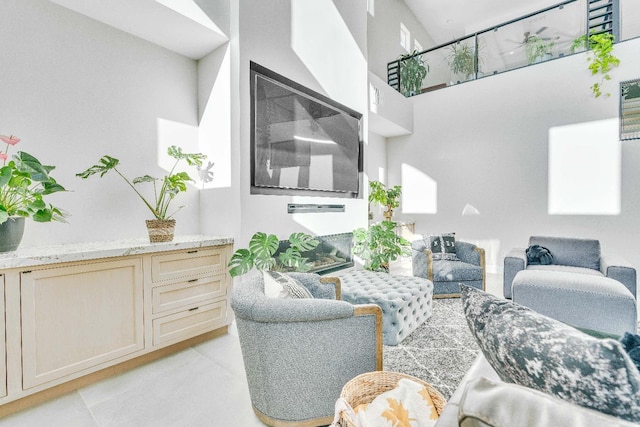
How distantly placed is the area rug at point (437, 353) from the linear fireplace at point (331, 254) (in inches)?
50.6

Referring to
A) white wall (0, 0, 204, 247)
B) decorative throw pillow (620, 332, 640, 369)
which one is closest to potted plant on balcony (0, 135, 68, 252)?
white wall (0, 0, 204, 247)

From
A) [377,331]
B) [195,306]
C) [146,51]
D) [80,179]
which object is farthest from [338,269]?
[146,51]

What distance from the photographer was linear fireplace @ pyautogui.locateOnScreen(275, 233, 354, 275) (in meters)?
3.57

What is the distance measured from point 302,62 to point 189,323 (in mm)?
2795

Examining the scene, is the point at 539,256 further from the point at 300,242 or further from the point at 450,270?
the point at 300,242

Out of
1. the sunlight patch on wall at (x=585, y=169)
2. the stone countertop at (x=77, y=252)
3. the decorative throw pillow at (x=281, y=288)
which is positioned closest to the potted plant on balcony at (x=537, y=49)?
the sunlight patch on wall at (x=585, y=169)

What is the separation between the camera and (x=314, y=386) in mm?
1478

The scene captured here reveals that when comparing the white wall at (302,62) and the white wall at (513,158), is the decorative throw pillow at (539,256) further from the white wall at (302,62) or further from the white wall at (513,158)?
the white wall at (302,62)

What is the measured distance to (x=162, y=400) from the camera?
182 cm

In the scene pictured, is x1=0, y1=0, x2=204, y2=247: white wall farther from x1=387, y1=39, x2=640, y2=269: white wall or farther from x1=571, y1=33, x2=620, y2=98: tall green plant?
x1=571, y1=33, x2=620, y2=98: tall green plant

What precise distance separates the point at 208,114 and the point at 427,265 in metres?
2.95

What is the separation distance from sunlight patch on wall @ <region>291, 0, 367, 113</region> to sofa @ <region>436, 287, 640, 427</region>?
3.27 meters

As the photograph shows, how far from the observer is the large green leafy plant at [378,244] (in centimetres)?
380

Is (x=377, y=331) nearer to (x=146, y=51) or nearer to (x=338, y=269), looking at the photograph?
(x=338, y=269)
